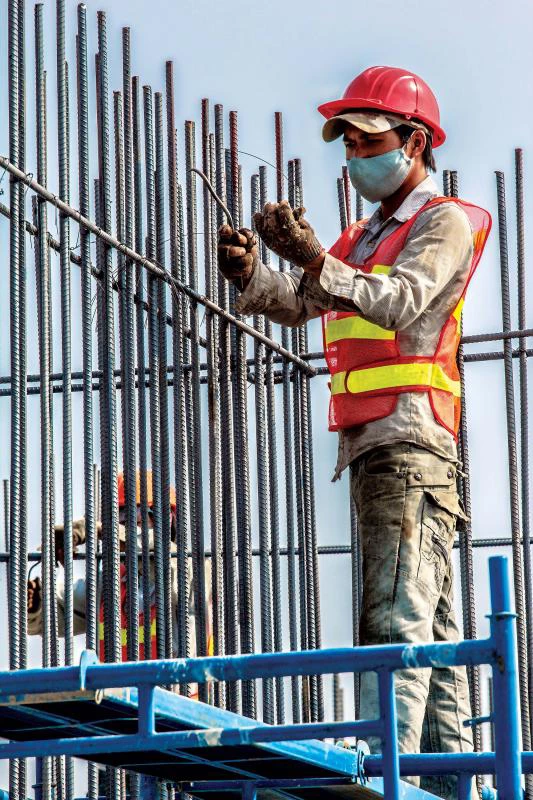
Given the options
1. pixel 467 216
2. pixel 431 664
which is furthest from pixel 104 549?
pixel 431 664

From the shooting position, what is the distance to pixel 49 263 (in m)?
6.14

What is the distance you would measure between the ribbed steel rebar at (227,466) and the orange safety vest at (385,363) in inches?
30.8

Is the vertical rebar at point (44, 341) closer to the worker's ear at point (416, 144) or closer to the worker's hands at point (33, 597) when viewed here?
the worker's ear at point (416, 144)

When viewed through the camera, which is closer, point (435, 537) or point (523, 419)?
point (435, 537)

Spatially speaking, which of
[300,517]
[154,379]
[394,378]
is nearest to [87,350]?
[154,379]

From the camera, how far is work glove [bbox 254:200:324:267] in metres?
5.96

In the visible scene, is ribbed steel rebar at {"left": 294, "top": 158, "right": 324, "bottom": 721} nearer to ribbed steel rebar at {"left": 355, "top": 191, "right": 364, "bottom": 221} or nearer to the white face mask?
ribbed steel rebar at {"left": 355, "top": 191, "right": 364, "bottom": 221}

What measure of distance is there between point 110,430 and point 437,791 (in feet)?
6.65

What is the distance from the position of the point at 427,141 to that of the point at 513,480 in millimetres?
1782

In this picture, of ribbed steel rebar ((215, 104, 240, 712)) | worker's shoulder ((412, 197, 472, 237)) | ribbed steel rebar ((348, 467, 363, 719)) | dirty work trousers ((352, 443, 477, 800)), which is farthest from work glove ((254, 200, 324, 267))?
ribbed steel rebar ((348, 467, 363, 719))

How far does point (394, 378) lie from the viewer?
21.9 ft

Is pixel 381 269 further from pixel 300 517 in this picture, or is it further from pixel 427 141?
pixel 300 517

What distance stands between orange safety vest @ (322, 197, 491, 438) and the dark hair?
32 cm

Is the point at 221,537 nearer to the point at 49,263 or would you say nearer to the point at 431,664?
the point at 49,263
